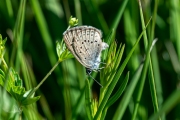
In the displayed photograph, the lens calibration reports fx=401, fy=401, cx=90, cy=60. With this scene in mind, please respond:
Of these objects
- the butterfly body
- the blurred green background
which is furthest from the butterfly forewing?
the blurred green background

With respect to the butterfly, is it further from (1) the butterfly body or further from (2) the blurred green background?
(2) the blurred green background

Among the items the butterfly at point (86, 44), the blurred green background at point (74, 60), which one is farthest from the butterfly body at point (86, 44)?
the blurred green background at point (74, 60)

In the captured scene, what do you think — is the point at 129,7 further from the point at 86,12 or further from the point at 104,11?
the point at 104,11

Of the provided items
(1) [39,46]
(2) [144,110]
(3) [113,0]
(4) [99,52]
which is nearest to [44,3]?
(1) [39,46]

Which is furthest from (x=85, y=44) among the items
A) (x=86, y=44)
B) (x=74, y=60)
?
(x=74, y=60)

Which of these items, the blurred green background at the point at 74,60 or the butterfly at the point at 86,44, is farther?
the blurred green background at the point at 74,60

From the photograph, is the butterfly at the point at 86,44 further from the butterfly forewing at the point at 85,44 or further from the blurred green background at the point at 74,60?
the blurred green background at the point at 74,60
